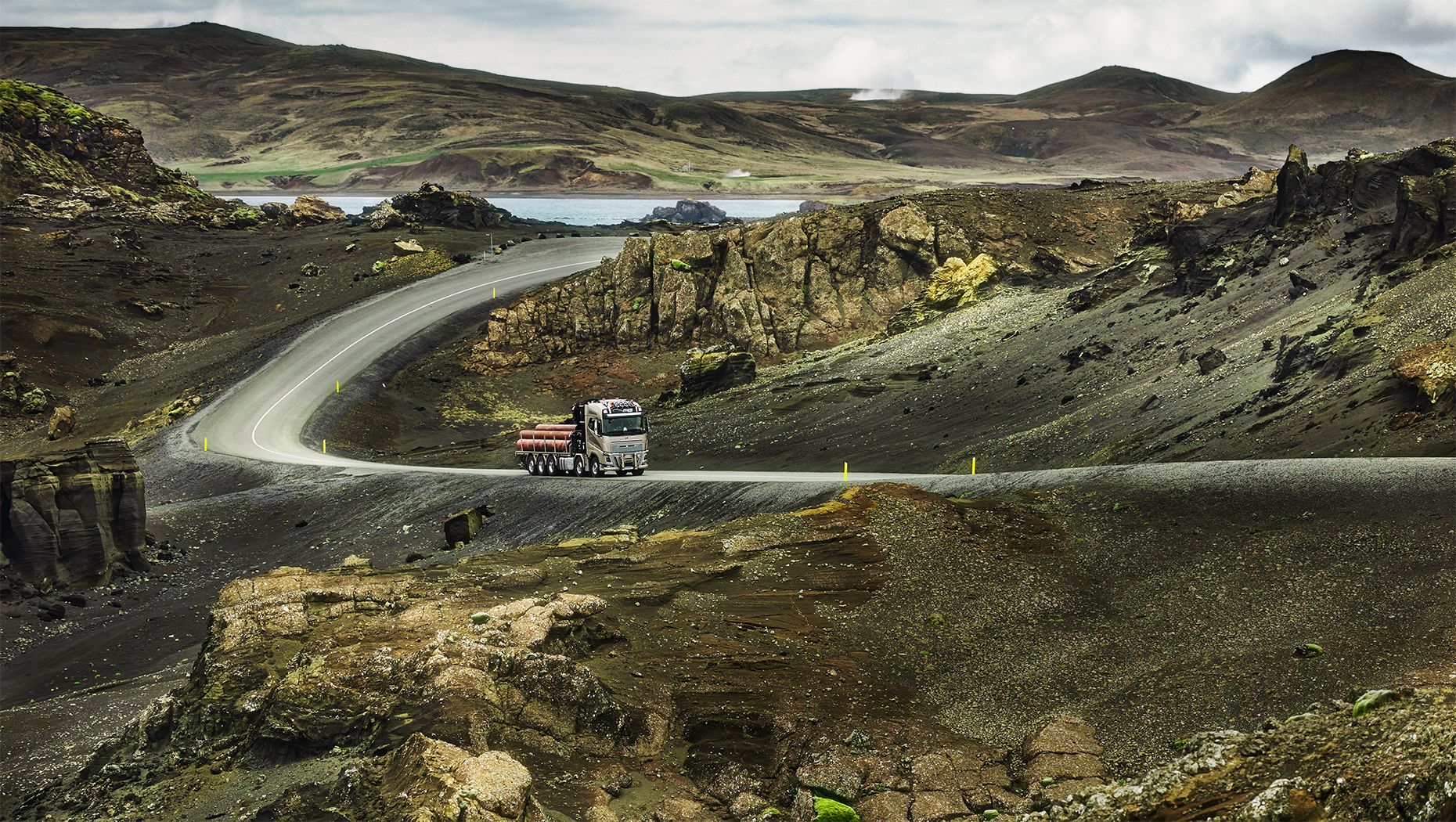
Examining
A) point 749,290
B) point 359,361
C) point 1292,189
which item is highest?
point 1292,189

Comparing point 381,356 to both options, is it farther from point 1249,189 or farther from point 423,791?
point 423,791

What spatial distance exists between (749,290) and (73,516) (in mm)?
46998

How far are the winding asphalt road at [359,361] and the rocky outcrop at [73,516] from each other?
1382 cm

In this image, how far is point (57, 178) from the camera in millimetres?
108875

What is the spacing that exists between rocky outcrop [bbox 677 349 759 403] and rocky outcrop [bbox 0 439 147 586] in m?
29.6

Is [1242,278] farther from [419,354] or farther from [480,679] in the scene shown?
[419,354]

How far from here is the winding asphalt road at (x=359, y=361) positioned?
6003cm

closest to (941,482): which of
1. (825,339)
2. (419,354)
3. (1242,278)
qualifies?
(1242,278)

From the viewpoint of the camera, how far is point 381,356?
265 feet

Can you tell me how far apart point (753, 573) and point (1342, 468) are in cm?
1499

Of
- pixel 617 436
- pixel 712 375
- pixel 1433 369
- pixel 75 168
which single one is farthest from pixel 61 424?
pixel 1433 369

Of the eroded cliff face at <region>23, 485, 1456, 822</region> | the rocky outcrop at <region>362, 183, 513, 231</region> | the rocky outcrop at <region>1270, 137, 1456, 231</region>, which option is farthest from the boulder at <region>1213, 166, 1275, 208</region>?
the rocky outcrop at <region>362, 183, 513, 231</region>

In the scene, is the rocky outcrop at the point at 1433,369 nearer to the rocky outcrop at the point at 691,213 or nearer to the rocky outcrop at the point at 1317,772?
the rocky outcrop at the point at 1317,772

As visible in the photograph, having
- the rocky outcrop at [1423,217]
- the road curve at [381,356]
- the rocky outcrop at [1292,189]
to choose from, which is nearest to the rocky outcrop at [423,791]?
the road curve at [381,356]
